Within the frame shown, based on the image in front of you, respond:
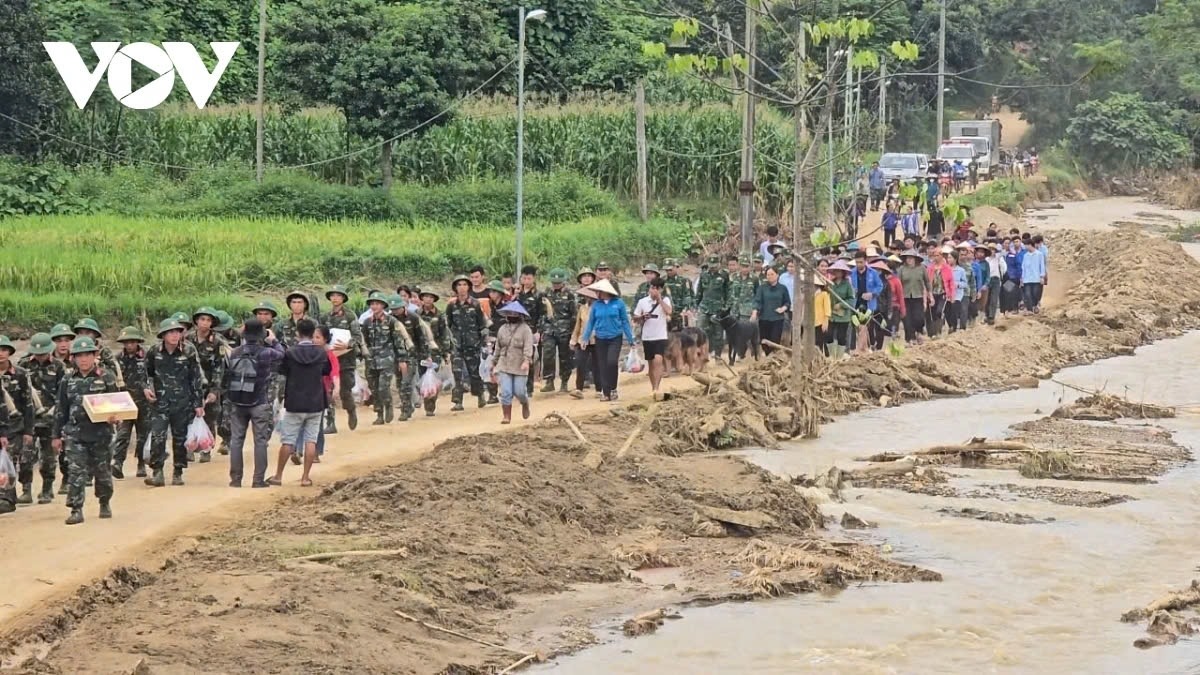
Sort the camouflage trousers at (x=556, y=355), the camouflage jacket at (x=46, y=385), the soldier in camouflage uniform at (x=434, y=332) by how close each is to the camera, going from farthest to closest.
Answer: the camouflage trousers at (x=556, y=355)
the soldier in camouflage uniform at (x=434, y=332)
the camouflage jacket at (x=46, y=385)

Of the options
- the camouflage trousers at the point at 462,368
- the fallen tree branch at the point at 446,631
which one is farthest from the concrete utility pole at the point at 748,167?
the fallen tree branch at the point at 446,631

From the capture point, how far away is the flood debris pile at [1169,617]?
12.8 m

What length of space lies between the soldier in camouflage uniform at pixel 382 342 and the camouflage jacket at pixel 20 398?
472 cm

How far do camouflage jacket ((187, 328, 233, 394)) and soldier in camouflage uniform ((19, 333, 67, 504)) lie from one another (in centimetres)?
139

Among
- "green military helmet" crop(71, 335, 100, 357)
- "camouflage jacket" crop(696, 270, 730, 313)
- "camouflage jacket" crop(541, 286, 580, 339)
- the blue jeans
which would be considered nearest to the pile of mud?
the blue jeans

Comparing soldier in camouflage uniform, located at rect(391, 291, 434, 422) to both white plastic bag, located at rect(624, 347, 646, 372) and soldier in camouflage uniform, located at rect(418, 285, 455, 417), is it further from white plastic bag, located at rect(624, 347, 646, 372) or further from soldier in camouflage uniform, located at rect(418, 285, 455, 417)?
white plastic bag, located at rect(624, 347, 646, 372)

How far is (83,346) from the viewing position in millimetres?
14547

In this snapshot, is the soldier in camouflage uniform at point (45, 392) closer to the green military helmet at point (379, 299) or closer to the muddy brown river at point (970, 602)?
the green military helmet at point (379, 299)

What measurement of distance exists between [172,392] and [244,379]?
657mm

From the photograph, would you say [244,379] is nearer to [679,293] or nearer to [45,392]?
[45,392]

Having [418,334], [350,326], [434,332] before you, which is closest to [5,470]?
[350,326]

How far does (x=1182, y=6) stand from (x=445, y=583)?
192 ft

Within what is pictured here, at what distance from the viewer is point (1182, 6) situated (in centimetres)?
6544

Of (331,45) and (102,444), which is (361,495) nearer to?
(102,444)
